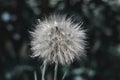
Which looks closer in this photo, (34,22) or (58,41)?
(58,41)

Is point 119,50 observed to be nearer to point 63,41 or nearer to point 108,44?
point 108,44

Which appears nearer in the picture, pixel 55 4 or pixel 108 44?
pixel 55 4

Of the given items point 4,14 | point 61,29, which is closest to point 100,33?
point 4,14

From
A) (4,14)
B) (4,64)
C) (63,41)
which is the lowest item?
(63,41)

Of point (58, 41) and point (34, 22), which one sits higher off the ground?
point (34, 22)
